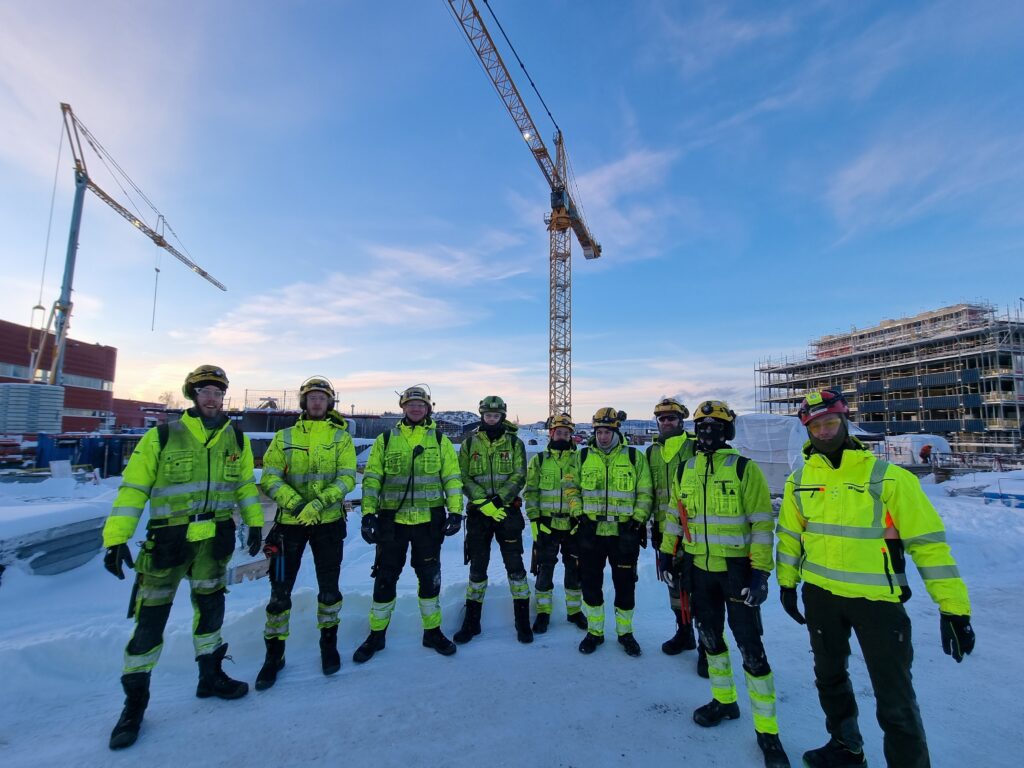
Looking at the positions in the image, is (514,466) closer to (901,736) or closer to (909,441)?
(901,736)

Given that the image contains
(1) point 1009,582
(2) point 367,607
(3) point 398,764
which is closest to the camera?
(3) point 398,764

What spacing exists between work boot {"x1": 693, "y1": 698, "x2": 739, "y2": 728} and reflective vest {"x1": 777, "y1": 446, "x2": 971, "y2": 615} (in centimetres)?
109

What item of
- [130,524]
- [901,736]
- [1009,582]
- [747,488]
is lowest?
[1009,582]

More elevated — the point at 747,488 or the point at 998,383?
the point at 998,383

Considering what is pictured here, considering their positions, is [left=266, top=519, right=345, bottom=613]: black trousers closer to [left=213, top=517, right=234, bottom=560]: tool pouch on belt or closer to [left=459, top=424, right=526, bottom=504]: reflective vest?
[left=213, top=517, right=234, bottom=560]: tool pouch on belt

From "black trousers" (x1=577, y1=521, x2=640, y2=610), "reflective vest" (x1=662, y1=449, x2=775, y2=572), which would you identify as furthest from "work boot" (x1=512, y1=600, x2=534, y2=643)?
"reflective vest" (x1=662, y1=449, x2=775, y2=572)

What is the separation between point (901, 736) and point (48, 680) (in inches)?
237

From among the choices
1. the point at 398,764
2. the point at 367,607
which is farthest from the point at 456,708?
the point at 367,607

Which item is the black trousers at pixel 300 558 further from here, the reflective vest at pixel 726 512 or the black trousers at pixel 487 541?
the reflective vest at pixel 726 512

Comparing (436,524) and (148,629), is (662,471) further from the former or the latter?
(148,629)

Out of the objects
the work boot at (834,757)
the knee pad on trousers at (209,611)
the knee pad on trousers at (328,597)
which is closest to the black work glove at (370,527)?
the knee pad on trousers at (328,597)

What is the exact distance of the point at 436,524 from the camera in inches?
179

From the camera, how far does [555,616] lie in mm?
Answer: 5219

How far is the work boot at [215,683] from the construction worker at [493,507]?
192cm
